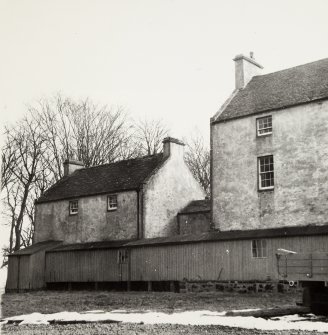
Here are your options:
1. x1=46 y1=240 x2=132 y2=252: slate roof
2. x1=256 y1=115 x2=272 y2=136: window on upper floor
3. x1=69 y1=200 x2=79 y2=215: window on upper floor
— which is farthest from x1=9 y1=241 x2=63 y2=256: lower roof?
x1=256 y1=115 x2=272 y2=136: window on upper floor

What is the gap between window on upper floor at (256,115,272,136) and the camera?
28.4 metres

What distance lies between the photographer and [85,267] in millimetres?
32438

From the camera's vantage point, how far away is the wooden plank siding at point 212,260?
80.5ft

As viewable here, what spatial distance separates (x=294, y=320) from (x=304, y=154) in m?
14.1

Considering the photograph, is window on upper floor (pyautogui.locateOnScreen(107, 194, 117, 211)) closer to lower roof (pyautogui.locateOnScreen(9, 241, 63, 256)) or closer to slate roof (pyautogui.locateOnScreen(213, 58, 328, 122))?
lower roof (pyautogui.locateOnScreen(9, 241, 63, 256))

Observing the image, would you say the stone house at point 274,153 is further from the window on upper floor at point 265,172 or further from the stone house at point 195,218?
the stone house at point 195,218

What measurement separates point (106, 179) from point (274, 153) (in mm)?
12532

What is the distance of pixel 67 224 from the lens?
118 feet

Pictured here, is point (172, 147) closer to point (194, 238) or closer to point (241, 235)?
point (194, 238)

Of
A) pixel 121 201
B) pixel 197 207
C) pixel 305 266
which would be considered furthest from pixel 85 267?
pixel 305 266

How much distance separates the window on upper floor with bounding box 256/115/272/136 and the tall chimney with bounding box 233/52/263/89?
4367mm

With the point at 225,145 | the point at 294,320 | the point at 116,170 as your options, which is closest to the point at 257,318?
the point at 294,320

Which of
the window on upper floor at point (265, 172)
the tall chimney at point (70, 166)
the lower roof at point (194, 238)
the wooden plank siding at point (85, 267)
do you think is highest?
the tall chimney at point (70, 166)

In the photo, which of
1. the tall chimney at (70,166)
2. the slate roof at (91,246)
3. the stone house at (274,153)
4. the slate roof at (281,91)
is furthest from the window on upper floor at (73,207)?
the slate roof at (281,91)
